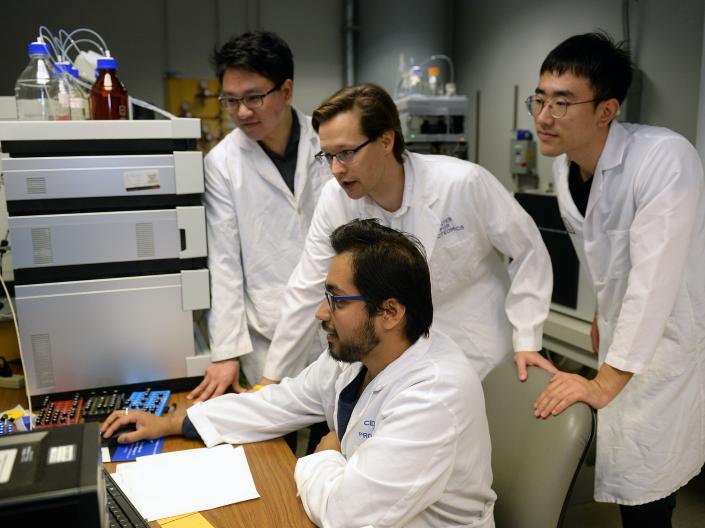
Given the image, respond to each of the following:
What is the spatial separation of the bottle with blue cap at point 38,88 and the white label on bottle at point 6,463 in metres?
1.12

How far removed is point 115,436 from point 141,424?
53 mm

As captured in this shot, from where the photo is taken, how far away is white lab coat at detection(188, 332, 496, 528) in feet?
3.08

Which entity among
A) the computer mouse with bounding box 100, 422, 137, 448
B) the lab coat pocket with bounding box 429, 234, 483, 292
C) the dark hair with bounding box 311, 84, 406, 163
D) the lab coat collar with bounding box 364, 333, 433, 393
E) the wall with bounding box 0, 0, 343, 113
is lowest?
the computer mouse with bounding box 100, 422, 137, 448

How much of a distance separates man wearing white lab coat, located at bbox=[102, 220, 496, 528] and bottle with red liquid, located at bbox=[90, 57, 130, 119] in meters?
0.67

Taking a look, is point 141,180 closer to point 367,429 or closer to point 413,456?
point 367,429

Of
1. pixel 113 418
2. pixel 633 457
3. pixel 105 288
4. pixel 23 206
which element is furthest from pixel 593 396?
pixel 23 206

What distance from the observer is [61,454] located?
58 centimetres

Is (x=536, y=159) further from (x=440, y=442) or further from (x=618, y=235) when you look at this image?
(x=440, y=442)

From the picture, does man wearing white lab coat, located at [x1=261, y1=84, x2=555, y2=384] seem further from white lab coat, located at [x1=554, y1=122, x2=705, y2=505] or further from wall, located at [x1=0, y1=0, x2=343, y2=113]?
wall, located at [x1=0, y1=0, x2=343, y2=113]

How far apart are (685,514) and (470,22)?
3.50m

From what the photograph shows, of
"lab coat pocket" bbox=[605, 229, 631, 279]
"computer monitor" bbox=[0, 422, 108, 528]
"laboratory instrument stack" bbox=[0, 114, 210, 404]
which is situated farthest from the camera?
"lab coat pocket" bbox=[605, 229, 631, 279]

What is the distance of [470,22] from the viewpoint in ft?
14.7

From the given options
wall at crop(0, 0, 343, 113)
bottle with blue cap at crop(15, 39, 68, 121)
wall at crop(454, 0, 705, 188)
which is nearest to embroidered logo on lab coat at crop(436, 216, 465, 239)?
bottle with blue cap at crop(15, 39, 68, 121)

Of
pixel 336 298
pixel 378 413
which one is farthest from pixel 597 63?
pixel 378 413
